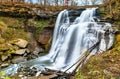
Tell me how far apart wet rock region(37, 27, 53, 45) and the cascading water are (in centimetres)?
61

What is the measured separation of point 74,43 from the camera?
13211 millimetres

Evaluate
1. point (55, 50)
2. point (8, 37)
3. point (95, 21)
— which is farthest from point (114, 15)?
point (8, 37)

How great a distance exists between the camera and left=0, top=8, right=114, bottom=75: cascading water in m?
11.4

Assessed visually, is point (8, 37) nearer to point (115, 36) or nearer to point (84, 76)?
point (115, 36)

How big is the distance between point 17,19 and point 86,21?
18.4 feet

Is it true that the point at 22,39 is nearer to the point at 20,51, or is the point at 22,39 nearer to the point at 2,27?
the point at 2,27

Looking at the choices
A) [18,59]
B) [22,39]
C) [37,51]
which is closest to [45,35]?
[37,51]

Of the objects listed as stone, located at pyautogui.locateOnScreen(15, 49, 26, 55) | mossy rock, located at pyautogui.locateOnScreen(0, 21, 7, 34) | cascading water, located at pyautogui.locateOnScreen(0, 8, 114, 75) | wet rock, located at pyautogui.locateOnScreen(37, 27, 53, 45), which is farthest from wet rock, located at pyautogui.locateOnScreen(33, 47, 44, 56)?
mossy rock, located at pyautogui.locateOnScreen(0, 21, 7, 34)

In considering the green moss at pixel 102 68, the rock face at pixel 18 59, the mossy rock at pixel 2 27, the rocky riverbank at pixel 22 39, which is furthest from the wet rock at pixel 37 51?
the green moss at pixel 102 68

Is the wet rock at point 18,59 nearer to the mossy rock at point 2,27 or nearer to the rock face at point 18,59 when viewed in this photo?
the rock face at point 18,59

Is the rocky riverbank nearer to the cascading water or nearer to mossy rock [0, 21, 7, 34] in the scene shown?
mossy rock [0, 21, 7, 34]

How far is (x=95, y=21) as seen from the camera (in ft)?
45.2

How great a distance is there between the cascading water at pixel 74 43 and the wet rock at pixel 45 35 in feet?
2.01

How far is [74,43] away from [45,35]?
3.76m
